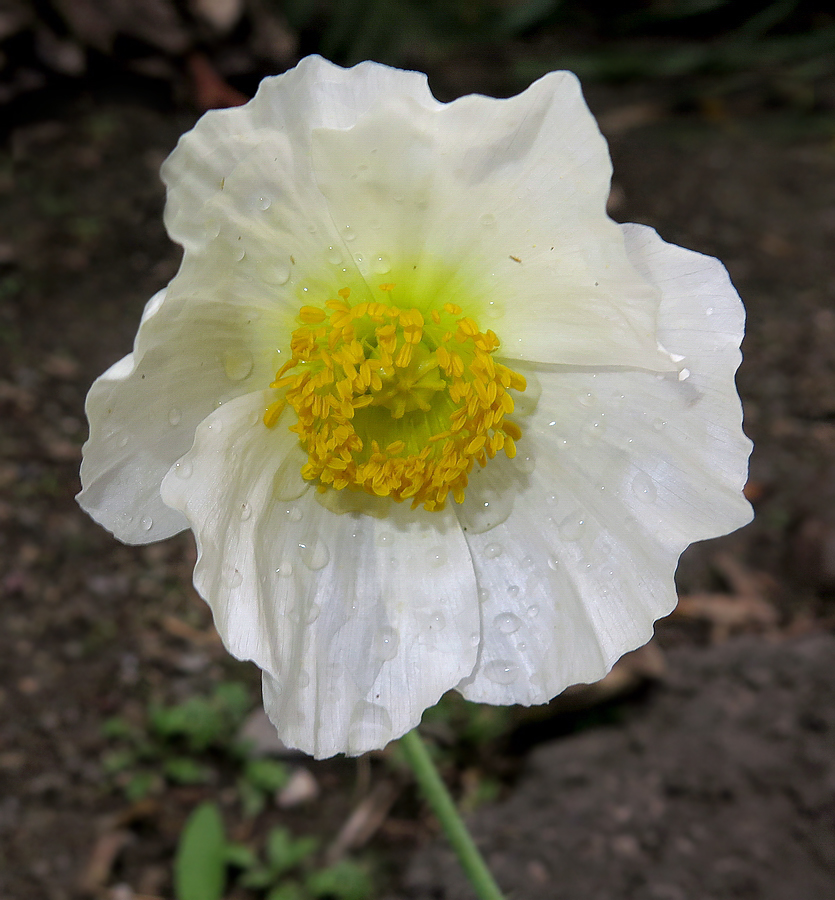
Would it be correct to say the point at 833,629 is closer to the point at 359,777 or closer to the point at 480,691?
the point at 359,777

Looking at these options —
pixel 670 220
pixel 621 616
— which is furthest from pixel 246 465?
pixel 670 220

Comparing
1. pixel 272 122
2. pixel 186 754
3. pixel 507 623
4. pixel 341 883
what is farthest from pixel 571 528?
pixel 186 754

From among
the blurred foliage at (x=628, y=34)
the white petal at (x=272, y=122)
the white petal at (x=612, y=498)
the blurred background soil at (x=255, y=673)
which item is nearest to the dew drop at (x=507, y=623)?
the white petal at (x=612, y=498)

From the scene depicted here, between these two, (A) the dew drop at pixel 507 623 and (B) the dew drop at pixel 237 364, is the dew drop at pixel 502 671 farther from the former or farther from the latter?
(B) the dew drop at pixel 237 364

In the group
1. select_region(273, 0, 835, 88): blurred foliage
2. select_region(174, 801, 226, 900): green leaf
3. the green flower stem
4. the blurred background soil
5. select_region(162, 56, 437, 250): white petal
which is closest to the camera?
select_region(162, 56, 437, 250): white petal

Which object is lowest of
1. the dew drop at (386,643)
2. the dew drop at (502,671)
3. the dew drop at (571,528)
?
the dew drop at (502,671)

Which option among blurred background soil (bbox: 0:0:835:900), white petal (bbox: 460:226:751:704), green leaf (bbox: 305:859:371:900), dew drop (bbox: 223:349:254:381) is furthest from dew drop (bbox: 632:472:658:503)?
green leaf (bbox: 305:859:371:900)

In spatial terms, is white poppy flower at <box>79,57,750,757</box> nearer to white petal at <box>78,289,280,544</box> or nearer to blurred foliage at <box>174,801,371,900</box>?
white petal at <box>78,289,280,544</box>

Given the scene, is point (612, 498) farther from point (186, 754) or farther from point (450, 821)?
point (186, 754)
